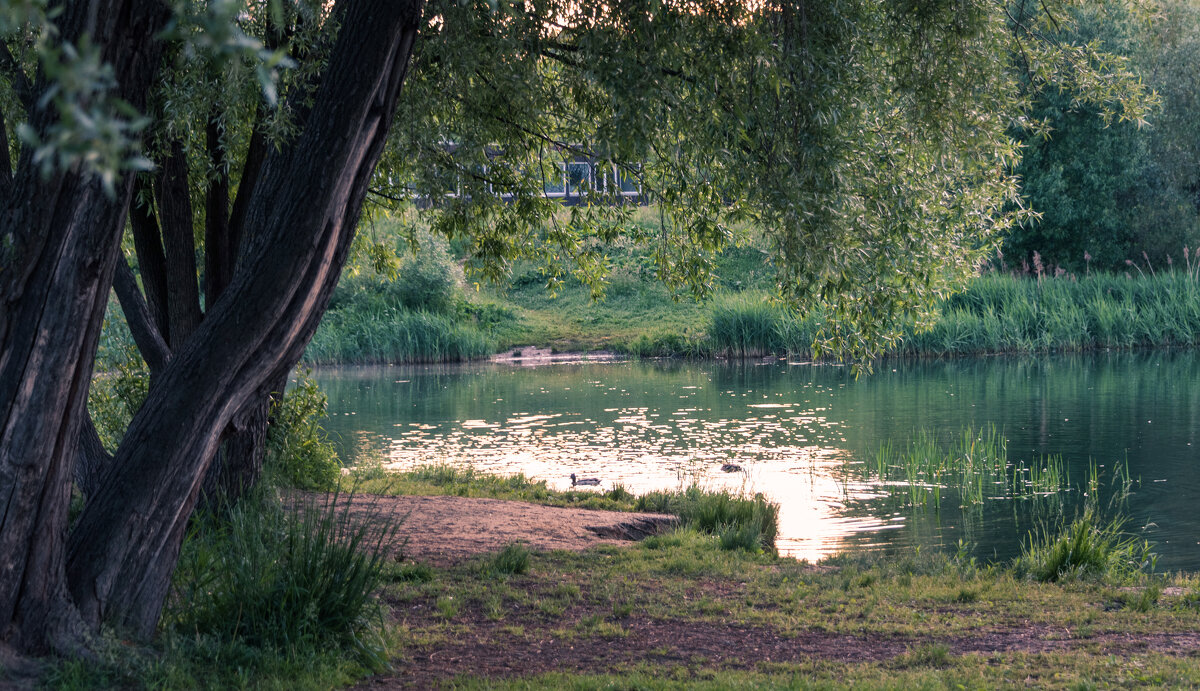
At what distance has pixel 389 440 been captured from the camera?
18000mm

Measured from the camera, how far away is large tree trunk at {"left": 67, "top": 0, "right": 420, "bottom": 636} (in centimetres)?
533

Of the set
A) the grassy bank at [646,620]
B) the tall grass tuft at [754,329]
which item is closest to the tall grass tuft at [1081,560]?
the grassy bank at [646,620]

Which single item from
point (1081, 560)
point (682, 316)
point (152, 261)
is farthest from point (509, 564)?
point (682, 316)

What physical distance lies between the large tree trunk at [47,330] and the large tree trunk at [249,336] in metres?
0.30

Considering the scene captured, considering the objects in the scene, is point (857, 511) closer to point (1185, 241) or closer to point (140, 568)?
point (140, 568)

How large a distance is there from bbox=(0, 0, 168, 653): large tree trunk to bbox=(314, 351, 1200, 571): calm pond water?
6.76 m

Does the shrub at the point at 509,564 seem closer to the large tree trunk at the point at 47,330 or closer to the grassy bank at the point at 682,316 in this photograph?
the large tree trunk at the point at 47,330

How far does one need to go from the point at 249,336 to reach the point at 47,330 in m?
0.93

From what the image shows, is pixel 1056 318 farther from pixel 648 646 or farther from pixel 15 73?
pixel 15 73

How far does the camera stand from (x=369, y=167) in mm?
5805

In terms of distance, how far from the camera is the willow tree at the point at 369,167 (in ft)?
16.1

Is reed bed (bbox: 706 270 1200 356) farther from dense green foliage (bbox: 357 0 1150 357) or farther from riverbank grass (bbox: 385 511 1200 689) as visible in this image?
riverbank grass (bbox: 385 511 1200 689)

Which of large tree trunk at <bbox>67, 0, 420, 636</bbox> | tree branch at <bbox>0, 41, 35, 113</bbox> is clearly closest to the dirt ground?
large tree trunk at <bbox>67, 0, 420, 636</bbox>

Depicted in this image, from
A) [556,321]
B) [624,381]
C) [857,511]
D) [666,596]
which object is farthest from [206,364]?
[556,321]
